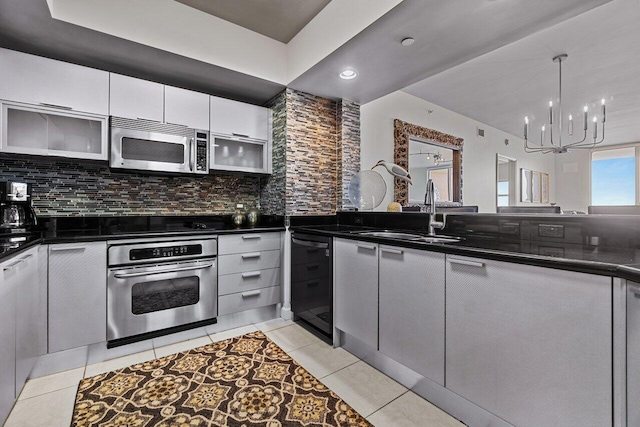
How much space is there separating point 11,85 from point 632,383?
3.61 m

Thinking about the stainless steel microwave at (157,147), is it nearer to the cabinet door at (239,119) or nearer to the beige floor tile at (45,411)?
the cabinet door at (239,119)

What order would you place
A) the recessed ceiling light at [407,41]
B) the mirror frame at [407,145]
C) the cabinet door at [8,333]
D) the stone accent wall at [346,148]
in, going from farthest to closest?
the mirror frame at [407,145]
the stone accent wall at [346,148]
the recessed ceiling light at [407,41]
the cabinet door at [8,333]

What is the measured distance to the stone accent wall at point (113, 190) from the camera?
2303 mm

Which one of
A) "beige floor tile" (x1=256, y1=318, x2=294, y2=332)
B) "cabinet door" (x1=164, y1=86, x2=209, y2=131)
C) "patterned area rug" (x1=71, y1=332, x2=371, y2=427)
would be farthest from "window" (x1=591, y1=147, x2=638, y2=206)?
"cabinet door" (x1=164, y1=86, x2=209, y2=131)

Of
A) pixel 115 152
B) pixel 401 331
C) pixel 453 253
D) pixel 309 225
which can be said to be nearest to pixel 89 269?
pixel 115 152

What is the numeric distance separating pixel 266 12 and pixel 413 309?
2557 mm

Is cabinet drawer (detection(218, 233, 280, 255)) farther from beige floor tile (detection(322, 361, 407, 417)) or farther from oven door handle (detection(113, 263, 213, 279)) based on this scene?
beige floor tile (detection(322, 361, 407, 417))

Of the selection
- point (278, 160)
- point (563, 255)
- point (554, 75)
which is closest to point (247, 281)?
point (278, 160)

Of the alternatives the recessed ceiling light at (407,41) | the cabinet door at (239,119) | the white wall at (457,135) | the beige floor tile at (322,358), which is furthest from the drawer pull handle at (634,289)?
the cabinet door at (239,119)

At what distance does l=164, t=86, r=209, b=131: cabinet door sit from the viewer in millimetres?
2572

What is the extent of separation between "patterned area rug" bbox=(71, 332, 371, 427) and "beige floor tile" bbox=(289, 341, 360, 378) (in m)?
0.07

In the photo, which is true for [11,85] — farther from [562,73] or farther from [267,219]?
[562,73]

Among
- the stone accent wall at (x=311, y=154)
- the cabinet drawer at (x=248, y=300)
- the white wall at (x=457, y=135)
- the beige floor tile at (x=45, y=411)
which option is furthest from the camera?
the white wall at (x=457, y=135)

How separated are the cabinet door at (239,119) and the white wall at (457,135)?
1184mm
